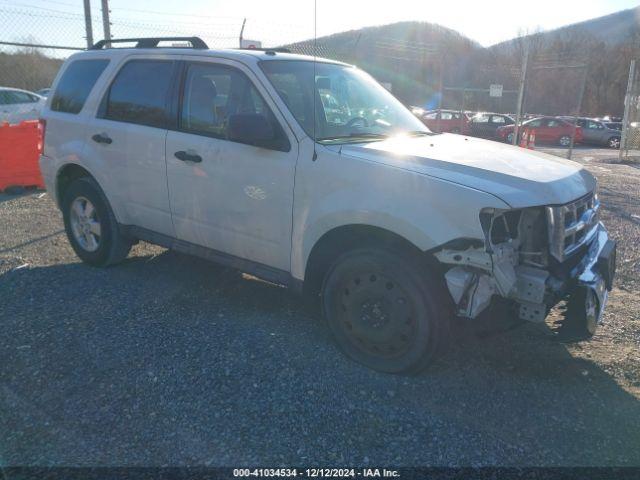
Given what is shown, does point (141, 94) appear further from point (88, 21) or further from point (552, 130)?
point (552, 130)

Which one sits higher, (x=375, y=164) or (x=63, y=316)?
(x=375, y=164)

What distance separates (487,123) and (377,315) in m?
24.4

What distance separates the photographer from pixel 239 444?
2.73 meters

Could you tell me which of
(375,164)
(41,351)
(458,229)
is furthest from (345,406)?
(41,351)

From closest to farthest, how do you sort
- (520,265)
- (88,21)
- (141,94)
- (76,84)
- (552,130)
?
1. (520,265)
2. (141,94)
3. (76,84)
4. (88,21)
5. (552,130)

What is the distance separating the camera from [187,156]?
4129mm

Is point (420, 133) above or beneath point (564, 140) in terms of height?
above

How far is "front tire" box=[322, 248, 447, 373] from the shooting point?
316 centimetres

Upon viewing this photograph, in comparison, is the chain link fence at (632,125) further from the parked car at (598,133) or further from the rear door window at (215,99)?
the rear door window at (215,99)

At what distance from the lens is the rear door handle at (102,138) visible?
15.5ft

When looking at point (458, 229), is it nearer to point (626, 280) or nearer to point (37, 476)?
point (37, 476)

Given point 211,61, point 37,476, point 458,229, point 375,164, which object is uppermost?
point 211,61

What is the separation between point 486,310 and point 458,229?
550mm

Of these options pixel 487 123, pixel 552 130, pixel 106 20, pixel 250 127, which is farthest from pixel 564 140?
pixel 250 127
